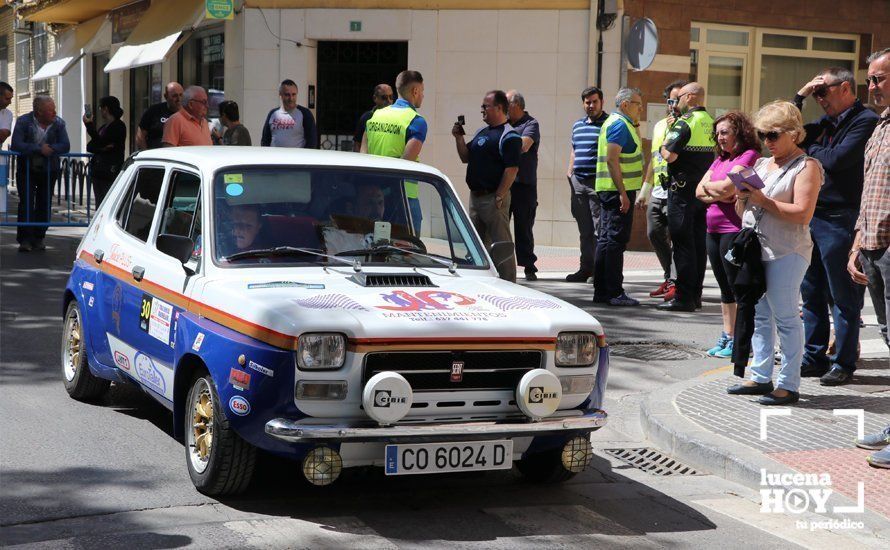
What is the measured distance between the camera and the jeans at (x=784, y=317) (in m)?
7.25

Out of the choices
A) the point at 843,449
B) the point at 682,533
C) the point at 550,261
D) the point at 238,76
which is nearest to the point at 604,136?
the point at 550,261

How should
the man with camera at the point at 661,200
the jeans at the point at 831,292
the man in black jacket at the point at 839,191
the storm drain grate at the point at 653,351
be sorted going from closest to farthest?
the man in black jacket at the point at 839,191 → the jeans at the point at 831,292 → the storm drain grate at the point at 653,351 → the man with camera at the point at 661,200

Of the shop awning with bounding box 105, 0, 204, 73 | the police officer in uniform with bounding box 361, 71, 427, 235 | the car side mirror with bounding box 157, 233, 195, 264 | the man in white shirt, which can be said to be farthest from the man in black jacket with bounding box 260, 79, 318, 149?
the car side mirror with bounding box 157, 233, 195, 264

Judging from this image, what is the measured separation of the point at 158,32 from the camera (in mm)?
21953

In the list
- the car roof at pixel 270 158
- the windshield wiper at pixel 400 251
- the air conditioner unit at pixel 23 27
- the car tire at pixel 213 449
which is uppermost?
the air conditioner unit at pixel 23 27

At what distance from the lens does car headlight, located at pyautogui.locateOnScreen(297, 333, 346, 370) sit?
498cm

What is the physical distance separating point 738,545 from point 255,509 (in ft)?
7.06

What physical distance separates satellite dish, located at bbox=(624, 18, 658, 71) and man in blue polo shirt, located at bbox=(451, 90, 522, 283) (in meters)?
4.82

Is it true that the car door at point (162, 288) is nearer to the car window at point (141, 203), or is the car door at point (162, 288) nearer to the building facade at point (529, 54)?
the car window at point (141, 203)

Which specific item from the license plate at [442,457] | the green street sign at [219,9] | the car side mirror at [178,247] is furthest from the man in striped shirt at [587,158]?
the license plate at [442,457]

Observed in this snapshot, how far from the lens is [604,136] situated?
12.1 meters

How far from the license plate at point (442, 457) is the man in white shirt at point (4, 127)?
38.7ft

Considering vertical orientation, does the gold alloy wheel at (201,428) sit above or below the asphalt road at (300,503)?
above

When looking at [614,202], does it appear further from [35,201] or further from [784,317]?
[35,201]
